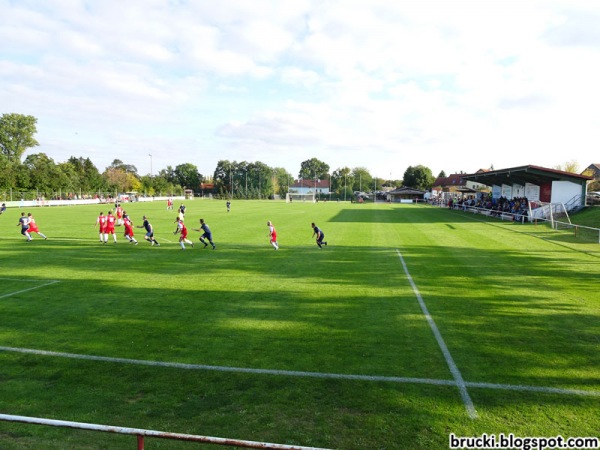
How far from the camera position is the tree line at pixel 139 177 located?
7269 cm

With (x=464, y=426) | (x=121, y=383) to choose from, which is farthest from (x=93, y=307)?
(x=464, y=426)

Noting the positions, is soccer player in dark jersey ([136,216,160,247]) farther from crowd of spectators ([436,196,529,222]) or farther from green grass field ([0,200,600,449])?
crowd of spectators ([436,196,529,222])

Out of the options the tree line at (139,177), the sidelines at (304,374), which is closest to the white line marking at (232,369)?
the sidelines at (304,374)

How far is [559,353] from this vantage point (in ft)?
25.5

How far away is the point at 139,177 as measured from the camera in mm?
137625

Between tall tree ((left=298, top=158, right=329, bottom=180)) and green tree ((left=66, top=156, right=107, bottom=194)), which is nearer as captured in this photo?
green tree ((left=66, top=156, right=107, bottom=194))

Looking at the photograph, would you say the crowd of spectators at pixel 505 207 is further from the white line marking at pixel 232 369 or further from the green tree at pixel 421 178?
the green tree at pixel 421 178

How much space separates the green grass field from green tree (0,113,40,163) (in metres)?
97.3

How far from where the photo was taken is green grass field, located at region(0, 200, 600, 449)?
215 inches

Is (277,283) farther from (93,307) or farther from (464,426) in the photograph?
(464,426)

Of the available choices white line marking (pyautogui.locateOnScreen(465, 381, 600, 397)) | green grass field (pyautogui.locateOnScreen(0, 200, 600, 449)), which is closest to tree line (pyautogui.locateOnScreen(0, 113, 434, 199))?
green grass field (pyautogui.locateOnScreen(0, 200, 600, 449))

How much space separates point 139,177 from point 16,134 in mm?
45177

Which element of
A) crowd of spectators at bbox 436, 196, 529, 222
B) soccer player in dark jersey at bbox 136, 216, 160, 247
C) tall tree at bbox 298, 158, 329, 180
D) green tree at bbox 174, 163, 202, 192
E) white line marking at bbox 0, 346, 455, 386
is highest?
tall tree at bbox 298, 158, 329, 180

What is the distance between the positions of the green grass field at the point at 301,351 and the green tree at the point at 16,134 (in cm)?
9726
